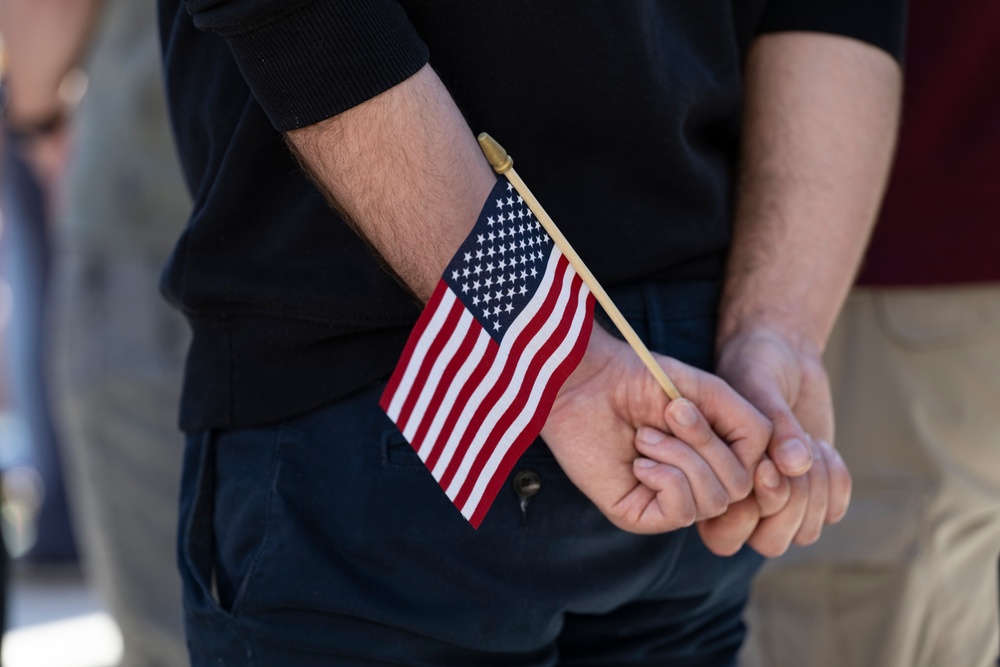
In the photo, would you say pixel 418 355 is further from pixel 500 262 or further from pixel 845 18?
pixel 845 18

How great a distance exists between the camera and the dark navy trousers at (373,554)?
1177 millimetres

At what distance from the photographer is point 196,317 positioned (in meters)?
1.27

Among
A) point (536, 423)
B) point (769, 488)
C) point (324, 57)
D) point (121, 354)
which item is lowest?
point (121, 354)

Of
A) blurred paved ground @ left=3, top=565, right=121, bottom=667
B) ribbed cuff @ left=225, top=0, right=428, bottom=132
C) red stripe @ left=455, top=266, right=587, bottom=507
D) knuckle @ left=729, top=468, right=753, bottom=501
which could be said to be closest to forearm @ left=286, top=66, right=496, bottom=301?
ribbed cuff @ left=225, top=0, right=428, bottom=132

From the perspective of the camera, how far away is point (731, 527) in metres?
1.26

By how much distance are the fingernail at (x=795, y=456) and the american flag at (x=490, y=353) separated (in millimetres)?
266

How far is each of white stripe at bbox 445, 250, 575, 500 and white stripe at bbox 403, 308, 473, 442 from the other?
48 millimetres

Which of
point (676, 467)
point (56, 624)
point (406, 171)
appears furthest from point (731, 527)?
point (56, 624)

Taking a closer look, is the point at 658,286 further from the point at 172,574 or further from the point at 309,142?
the point at 172,574

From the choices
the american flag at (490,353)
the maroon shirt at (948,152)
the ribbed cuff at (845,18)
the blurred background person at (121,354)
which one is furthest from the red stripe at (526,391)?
the blurred background person at (121,354)

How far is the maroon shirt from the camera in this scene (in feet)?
6.24

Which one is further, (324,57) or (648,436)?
(648,436)

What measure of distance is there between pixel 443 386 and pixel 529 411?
0.32 feet

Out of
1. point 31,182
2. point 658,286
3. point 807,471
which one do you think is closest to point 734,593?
point 807,471
